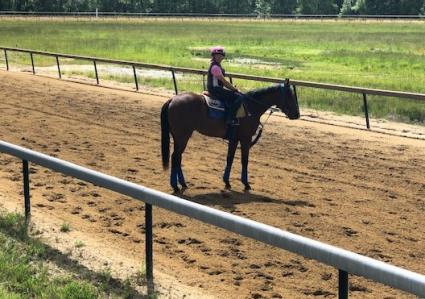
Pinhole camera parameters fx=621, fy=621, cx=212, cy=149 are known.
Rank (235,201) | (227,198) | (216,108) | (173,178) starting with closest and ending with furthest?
(235,201)
(227,198)
(173,178)
(216,108)

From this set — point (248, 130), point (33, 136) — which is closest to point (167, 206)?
point (248, 130)

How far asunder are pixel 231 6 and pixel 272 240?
414ft

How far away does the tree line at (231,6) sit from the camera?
335ft

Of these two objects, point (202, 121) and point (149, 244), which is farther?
point (202, 121)

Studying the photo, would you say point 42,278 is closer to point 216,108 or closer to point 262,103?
point 216,108

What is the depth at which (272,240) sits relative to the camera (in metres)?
4.54

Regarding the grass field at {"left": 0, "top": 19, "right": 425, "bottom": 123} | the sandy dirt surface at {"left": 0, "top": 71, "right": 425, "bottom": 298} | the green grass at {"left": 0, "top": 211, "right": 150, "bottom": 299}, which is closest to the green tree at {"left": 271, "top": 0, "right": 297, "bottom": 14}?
the grass field at {"left": 0, "top": 19, "right": 425, "bottom": 123}

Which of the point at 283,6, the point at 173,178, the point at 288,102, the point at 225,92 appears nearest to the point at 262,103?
the point at 288,102

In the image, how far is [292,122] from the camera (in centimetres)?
1584

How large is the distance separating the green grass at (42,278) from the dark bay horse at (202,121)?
10.2 ft

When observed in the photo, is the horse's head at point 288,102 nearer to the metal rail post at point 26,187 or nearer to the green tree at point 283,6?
the metal rail post at point 26,187

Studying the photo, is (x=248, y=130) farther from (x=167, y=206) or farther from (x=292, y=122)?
(x=292, y=122)

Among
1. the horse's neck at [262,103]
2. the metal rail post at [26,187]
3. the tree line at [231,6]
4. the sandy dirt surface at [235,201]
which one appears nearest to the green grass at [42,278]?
the sandy dirt surface at [235,201]

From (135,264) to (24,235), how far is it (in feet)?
4.60
